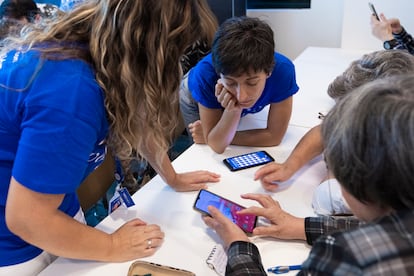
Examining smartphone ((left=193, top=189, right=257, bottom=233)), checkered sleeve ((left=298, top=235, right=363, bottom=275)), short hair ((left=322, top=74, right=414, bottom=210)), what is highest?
short hair ((left=322, top=74, right=414, bottom=210))

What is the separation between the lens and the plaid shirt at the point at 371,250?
0.44 m

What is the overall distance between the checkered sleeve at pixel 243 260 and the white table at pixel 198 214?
0.05 m

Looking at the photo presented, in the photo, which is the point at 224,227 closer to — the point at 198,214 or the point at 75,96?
the point at 198,214

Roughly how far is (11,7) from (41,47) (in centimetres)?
164

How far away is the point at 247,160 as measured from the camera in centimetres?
121

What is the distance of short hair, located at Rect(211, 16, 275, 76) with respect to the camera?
3.68 feet

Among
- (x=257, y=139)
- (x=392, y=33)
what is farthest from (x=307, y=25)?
(x=257, y=139)

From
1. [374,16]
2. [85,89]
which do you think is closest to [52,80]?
[85,89]

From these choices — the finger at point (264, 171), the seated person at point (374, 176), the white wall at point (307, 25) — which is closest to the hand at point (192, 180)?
the finger at point (264, 171)

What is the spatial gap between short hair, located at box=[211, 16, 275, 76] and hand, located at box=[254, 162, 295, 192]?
0.93ft

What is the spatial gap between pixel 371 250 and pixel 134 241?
545mm

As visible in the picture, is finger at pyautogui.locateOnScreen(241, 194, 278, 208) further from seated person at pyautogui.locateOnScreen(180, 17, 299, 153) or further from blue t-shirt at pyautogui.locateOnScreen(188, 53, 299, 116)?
blue t-shirt at pyautogui.locateOnScreen(188, 53, 299, 116)

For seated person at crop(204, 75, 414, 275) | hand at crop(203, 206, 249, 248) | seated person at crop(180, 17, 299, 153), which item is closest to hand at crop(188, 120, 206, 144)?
seated person at crop(180, 17, 299, 153)

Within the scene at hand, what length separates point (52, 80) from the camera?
0.66 m
